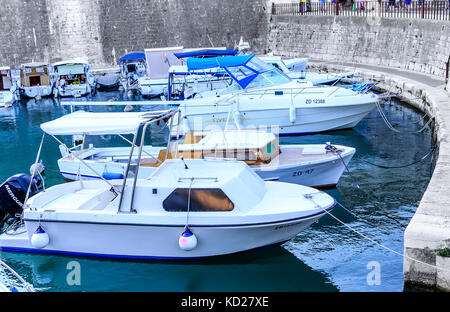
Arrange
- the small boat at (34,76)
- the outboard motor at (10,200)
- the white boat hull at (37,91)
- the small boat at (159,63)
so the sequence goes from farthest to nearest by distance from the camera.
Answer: the small boat at (34,76)
the white boat hull at (37,91)
the small boat at (159,63)
the outboard motor at (10,200)

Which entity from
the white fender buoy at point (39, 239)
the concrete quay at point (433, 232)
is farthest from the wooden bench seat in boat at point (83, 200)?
the concrete quay at point (433, 232)

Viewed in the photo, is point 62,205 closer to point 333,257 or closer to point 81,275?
point 81,275

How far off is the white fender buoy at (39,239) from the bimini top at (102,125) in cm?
144

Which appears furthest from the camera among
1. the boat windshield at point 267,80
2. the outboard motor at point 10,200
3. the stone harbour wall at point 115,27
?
the stone harbour wall at point 115,27

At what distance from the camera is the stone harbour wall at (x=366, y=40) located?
63.7 feet

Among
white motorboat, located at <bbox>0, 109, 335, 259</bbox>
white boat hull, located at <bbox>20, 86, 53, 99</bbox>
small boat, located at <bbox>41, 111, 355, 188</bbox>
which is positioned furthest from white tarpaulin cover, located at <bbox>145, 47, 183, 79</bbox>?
white motorboat, located at <bbox>0, 109, 335, 259</bbox>

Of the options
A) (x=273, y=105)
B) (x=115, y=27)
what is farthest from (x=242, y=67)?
(x=115, y=27)

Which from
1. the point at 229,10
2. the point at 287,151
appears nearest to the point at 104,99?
the point at 229,10

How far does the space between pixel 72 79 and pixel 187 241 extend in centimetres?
1912

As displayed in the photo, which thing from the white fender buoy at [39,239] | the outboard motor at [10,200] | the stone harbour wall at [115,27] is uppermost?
the stone harbour wall at [115,27]

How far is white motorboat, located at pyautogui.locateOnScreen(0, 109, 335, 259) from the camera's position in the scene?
803cm

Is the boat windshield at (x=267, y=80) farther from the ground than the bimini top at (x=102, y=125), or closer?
closer

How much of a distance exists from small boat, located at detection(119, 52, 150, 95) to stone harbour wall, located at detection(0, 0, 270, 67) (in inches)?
109

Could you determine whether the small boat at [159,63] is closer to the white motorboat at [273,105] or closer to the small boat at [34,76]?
the small boat at [34,76]
